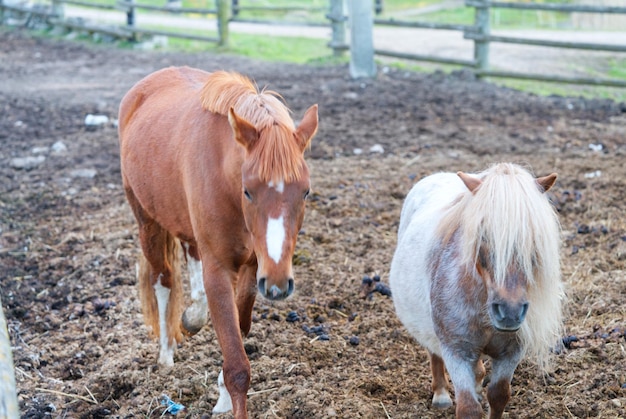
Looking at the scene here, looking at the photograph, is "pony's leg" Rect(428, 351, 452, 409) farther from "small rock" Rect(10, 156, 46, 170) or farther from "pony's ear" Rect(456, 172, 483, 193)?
"small rock" Rect(10, 156, 46, 170)

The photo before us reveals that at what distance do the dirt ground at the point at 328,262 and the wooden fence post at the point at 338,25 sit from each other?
122 inches

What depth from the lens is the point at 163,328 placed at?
14.4 ft

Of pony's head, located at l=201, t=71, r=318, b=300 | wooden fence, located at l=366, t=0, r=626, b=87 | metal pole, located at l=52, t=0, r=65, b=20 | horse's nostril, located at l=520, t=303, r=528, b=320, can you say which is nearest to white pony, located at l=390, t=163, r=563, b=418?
horse's nostril, located at l=520, t=303, r=528, b=320

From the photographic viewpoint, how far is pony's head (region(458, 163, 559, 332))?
2.88 meters

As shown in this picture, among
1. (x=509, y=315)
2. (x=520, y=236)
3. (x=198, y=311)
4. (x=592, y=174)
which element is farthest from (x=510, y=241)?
(x=592, y=174)

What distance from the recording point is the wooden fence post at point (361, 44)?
11.8 m

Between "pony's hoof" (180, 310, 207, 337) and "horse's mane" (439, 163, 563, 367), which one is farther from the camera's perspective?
"pony's hoof" (180, 310, 207, 337)

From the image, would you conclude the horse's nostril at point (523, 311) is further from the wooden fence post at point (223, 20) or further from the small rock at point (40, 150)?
the wooden fence post at point (223, 20)

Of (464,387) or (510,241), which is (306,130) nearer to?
(510,241)

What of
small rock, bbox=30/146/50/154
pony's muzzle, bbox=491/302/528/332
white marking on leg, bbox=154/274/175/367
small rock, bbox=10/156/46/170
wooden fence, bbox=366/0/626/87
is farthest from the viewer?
wooden fence, bbox=366/0/626/87

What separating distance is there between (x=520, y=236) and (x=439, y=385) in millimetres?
1126

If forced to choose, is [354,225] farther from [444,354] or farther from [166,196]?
[444,354]

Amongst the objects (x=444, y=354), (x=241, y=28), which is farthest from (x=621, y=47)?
(x=241, y=28)

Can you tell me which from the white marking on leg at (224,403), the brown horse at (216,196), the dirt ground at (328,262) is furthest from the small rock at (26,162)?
the white marking on leg at (224,403)
